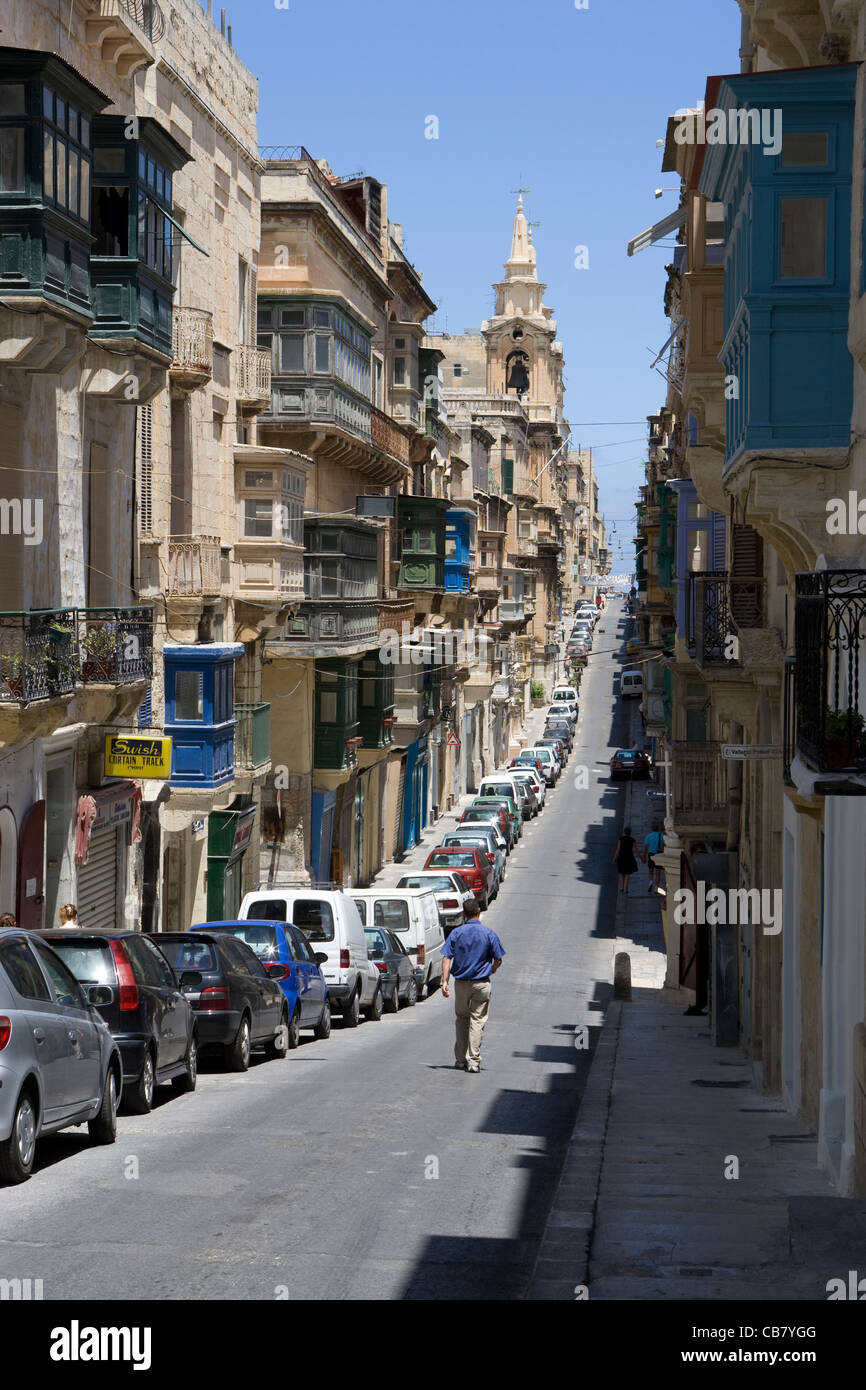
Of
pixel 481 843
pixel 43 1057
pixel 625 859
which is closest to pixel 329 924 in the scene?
pixel 43 1057

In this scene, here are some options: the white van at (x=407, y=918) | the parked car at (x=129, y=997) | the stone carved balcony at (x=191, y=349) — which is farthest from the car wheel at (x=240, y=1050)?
the stone carved balcony at (x=191, y=349)

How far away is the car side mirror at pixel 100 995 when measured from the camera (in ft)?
50.4

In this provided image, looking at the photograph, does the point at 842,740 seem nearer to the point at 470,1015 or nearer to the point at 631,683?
the point at 470,1015

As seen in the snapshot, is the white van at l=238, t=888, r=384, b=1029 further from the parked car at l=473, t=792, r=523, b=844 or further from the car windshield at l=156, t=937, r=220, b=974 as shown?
the parked car at l=473, t=792, r=523, b=844

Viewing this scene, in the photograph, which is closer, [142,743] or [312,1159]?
[312,1159]

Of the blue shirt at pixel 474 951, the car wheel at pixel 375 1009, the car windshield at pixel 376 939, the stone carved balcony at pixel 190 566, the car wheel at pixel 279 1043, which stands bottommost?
the car wheel at pixel 375 1009

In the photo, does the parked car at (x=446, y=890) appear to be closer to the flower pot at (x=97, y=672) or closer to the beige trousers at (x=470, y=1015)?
the flower pot at (x=97, y=672)

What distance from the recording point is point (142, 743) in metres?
26.9

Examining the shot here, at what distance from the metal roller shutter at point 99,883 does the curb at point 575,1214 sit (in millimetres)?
10872

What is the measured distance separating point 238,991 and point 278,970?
11.2 ft
